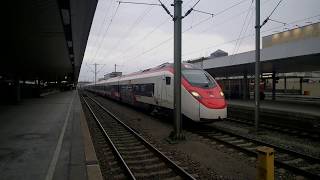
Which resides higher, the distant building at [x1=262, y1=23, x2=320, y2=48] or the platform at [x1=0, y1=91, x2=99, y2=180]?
the distant building at [x1=262, y1=23, x2=320, y2=48]

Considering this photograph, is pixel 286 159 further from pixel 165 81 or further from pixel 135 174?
pixel 165 81

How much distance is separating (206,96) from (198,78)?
120 centimetres

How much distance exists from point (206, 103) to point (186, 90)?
1000 millimetres

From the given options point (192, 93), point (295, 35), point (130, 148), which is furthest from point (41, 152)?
point (295, 35)

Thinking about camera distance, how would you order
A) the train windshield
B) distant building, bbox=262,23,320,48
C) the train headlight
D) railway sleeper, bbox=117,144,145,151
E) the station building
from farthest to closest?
distant building, bbox=262,23,320,48 < the station building < the train windshield < the train headlight < railway sleeper, bbox=117,144,145,151

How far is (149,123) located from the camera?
15555 millimetres

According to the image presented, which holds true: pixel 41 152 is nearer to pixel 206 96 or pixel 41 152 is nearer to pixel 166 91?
pixel 206 96

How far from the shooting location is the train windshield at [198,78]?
1303 cm

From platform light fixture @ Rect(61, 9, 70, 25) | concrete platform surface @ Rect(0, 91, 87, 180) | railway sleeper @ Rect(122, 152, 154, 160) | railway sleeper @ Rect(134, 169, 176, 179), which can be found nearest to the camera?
concrete platform surface @ Rect(0, 91, 87, 180)

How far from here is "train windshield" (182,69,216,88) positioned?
1303 cm

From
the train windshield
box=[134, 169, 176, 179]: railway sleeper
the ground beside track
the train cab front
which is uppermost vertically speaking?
the train windshield

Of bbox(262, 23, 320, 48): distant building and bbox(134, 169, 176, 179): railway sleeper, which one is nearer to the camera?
bbox(134, 169, 176, 179): railway sleeper

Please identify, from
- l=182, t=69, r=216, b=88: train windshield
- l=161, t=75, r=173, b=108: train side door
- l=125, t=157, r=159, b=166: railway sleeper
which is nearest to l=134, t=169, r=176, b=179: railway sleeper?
l=125, t=157, r=159, b=166: railway sleeper

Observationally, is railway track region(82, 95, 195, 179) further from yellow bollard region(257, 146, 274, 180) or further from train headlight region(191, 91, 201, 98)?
train headlight region(191, 91, 201, 98)
